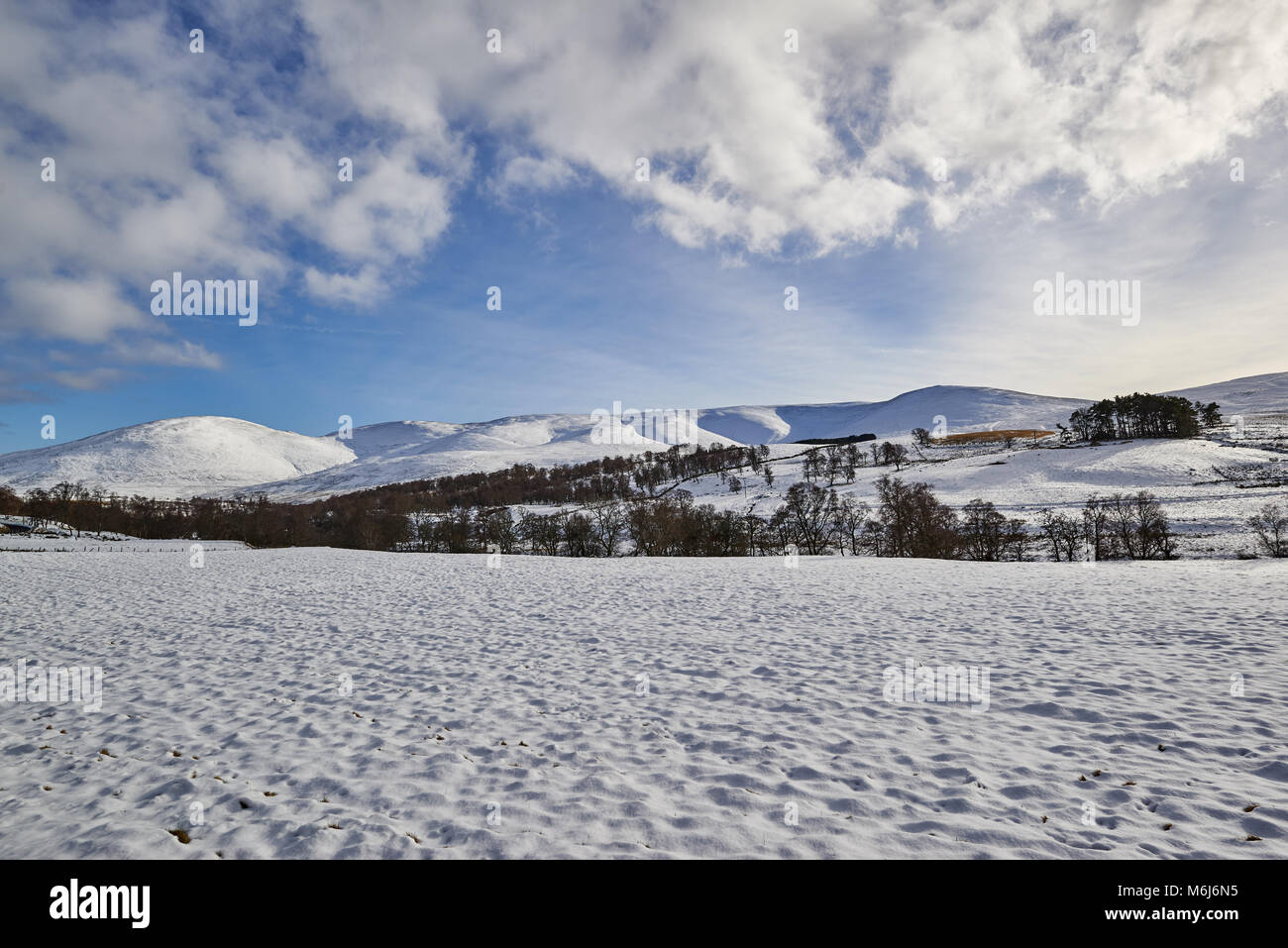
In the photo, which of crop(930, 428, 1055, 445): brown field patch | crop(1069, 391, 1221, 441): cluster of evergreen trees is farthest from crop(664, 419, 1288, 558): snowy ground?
Result: crop(930, 428, 1055, 445): brown field patch


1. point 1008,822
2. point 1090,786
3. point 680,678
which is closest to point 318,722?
point 680,678

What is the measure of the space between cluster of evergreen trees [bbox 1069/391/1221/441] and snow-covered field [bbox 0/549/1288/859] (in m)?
123

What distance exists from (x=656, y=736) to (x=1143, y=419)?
14580cm

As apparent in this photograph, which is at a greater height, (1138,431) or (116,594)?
(1138,431)

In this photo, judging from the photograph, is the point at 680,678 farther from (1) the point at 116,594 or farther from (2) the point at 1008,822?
(1) the point at 116,594

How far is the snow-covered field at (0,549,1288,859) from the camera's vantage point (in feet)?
15.0

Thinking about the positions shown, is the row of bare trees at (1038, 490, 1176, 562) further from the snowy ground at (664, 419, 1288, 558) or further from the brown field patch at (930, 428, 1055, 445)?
the brown field patch at (930, 428, 1055, 445)

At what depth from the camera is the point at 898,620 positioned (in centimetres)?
1319

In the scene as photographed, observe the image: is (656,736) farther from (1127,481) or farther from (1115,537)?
(1127,481)

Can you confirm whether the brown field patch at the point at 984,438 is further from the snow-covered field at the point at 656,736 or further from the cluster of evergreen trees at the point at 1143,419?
the snow-covered field at the point at 656,736

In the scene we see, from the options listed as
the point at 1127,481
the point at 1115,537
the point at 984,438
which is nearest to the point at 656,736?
the point at 1115,537

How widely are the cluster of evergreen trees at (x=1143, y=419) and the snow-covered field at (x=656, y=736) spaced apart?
122592mm

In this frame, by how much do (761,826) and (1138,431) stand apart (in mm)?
145787
